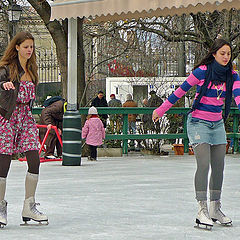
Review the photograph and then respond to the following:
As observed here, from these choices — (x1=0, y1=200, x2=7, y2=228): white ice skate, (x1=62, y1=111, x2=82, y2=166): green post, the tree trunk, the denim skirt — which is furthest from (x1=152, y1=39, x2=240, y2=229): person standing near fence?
the tree trunk

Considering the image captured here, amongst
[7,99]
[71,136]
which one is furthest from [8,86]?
[71,136]

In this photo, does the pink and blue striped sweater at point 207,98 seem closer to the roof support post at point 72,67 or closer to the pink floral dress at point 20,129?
the pink floral dress at point 20,129

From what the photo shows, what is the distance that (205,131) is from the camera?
6.52m

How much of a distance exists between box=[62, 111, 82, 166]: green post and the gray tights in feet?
20.8

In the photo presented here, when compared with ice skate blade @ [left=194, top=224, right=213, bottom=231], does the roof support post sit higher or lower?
higher

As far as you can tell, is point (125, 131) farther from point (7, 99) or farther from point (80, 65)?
point (7, 99)

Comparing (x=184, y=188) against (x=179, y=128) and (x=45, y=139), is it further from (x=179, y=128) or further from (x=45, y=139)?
(x=179, y=128)

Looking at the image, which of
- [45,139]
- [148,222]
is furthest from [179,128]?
[148,222]

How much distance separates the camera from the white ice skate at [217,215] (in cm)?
657

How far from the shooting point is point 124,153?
1611 centimetres

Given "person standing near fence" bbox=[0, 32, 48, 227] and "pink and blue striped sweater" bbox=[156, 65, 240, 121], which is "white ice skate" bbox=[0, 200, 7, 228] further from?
"pink and blue striped sweater" bbox=[156, 65, 240, 121]

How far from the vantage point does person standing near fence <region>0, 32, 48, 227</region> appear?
633cm

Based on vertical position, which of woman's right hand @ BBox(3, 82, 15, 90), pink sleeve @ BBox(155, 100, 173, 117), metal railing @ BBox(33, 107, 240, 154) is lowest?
metal railing @ BBox(33, 107, 240, 154)

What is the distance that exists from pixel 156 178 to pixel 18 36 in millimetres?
4906
